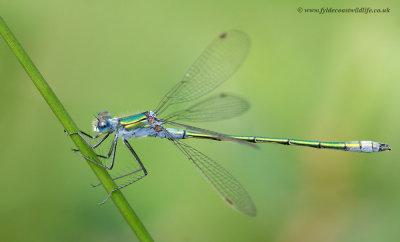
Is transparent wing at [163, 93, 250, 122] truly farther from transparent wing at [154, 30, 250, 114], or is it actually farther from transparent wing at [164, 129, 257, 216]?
transparent wing at [164, 129, 257, 216]

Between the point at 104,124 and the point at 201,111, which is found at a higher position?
the point at 104,124

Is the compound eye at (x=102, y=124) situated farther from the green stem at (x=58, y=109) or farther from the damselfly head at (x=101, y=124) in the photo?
the green stem at (x=58, y=109)

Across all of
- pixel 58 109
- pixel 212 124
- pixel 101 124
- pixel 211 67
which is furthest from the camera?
pixel 212 124

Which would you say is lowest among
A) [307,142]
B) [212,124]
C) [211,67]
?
[307,142]

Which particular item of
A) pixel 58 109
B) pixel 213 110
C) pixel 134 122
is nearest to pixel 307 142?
pixel 213 110

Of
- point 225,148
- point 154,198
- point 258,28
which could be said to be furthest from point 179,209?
point 258,28

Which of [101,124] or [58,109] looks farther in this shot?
[101,124]

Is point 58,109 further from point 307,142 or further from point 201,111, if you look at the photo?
point 307,142
